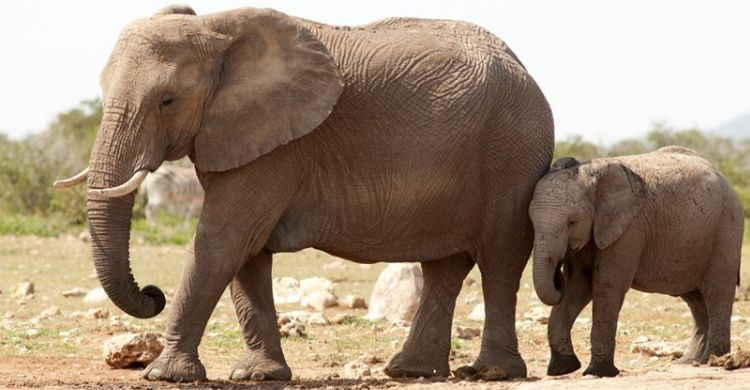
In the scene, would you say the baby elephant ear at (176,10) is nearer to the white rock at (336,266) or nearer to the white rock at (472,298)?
the white rock at (472,298)

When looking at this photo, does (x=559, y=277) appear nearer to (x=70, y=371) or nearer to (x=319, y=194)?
(x=319, y=194)

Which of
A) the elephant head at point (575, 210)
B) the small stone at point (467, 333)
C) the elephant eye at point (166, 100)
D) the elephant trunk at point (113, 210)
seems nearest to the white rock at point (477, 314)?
the small stone at point (467, 333)

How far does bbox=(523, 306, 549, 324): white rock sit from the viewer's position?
12.6m

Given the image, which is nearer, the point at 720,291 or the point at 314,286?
the point at 720,291

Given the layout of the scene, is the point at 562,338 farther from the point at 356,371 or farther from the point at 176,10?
the point at 176,10

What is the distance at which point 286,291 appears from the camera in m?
14.1

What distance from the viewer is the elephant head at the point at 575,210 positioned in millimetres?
8617

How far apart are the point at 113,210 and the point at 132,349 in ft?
4.97

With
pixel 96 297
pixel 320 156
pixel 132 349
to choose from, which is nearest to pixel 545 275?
pixel 320 156

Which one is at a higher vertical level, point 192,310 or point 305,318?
point 192,310

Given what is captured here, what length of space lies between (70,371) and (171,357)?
110 cm

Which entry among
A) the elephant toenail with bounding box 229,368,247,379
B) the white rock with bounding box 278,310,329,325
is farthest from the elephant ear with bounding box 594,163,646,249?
the white rock with bounding box 278,310,329,325

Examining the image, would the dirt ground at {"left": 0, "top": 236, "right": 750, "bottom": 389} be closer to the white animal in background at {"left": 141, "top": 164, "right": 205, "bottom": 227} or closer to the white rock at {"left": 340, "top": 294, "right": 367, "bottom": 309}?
the white rock at {"left": 340, "top": 294, "right": 367, "bottom": 309}

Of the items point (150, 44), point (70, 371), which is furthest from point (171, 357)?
point (150, 44)
